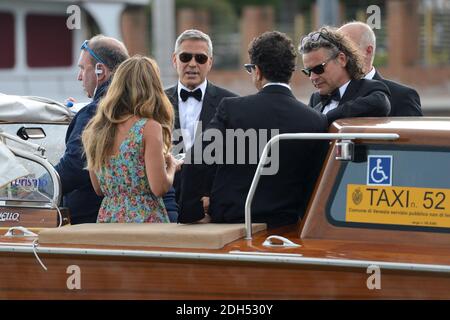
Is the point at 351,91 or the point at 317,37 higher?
the point at 317,37

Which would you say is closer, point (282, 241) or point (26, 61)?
point (282, 241)

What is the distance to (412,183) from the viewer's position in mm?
4527

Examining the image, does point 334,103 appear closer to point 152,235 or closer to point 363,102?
point 363,102

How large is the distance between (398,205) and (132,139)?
1340 millimetres

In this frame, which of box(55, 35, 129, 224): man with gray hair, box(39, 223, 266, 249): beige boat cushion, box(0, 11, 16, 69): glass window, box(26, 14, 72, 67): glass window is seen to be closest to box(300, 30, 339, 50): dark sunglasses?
box(39, 223, 266, 249): beige boat cushion

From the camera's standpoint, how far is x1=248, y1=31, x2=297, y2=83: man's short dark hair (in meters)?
5.00

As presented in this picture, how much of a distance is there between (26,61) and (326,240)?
17.7 meters

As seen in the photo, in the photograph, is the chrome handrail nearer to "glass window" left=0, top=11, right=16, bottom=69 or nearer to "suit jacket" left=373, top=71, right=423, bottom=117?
"suit jacket" left=373, top=71, right=423, bottom=117

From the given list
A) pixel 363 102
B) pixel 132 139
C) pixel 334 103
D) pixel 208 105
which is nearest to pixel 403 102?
pixel 334 103

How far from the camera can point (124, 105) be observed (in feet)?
16.7
